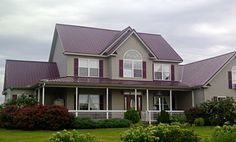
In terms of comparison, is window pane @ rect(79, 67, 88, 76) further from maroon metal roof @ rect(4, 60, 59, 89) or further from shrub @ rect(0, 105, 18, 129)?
shrub @ rect(0, 105, 18, 129)

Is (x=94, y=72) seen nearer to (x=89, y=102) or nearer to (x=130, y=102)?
(x=89, y=102)

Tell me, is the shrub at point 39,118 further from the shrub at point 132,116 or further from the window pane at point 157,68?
the window pane at point 157,68

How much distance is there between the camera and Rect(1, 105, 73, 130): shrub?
88.2 ft

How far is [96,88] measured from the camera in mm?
33969

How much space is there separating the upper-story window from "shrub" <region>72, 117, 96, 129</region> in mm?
8607

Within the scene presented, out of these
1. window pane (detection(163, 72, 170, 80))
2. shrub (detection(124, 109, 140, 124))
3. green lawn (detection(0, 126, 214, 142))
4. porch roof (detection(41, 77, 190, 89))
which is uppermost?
window pane (detection(163, 72, 170, 80))

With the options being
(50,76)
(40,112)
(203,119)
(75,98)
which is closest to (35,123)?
(40,112)

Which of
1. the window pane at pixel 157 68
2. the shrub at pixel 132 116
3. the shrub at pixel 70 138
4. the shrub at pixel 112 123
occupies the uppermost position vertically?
the window pane at pixel 157 68

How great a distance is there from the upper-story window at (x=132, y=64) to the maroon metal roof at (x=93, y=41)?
230 centimetres

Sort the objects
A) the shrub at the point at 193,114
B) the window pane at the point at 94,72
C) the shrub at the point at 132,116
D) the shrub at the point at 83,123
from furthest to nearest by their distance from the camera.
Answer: the window pane at the point at 94,72 < the shrub at the point at 193,114 < the shrub at the point at 132,116 < the shrub at the point at 83,123

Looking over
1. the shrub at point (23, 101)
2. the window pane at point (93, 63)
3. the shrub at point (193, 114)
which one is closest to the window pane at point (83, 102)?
the window pane at point (93, 63)

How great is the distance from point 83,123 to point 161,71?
12902mm

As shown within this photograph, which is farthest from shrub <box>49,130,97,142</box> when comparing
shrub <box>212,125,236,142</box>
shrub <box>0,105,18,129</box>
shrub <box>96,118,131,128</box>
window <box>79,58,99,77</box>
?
window <box>79,58,99,77</box>

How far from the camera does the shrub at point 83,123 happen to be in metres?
28.2
